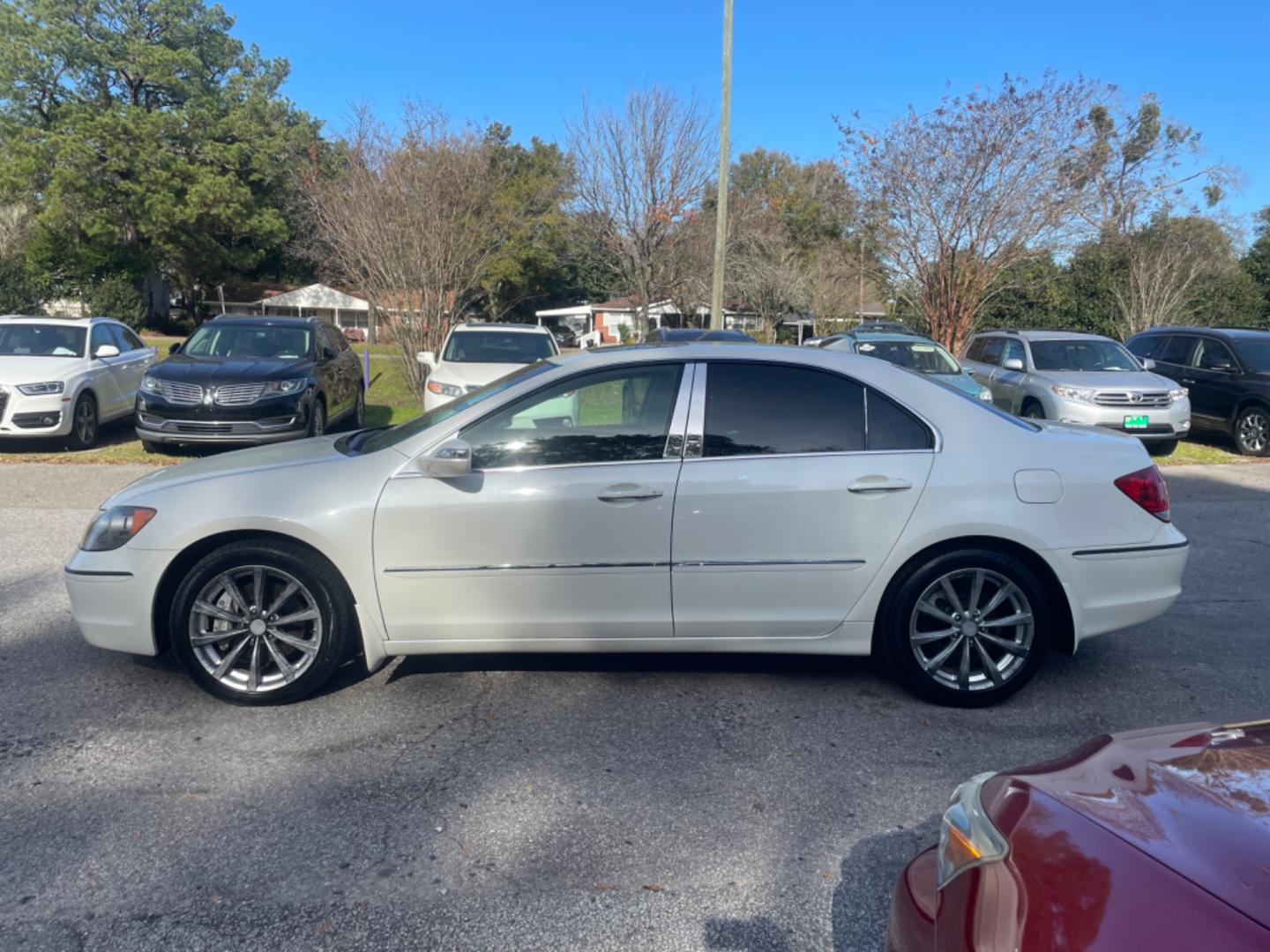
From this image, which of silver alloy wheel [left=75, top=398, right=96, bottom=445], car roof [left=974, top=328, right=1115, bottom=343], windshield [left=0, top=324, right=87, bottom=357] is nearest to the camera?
silver alloy wheel [left=75, top=398, right=96, bottom=445]

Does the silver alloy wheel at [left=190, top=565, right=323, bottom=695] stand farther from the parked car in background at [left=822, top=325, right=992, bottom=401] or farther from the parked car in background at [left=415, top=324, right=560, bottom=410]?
the parked car in background at [left=822, top=325, right=992, bottom=401]

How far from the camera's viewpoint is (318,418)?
11.6m

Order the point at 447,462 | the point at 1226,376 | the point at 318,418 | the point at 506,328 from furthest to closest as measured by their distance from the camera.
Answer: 1. the point at 1226,376
2. the point at 506,328
3. the point at 318,418
4. the point at 447,462

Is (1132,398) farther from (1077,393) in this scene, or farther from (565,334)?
(565,334)

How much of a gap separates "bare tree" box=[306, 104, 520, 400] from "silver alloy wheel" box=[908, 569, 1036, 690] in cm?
1302

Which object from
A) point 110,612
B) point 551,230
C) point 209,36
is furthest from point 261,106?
point 110,612

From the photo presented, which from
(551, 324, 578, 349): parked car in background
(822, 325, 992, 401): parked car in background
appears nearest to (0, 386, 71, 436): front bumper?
(822, 325, 992, 401): parked car in background

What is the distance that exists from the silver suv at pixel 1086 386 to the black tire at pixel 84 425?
40.3ft

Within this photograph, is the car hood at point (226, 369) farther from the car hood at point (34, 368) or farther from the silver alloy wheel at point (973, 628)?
the silver alloy wheel at point (973, 628)

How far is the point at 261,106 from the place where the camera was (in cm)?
4556

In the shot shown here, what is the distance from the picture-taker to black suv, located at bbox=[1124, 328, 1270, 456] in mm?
13125

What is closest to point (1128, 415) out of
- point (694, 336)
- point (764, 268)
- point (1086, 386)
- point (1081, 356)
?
point (1086, 386)

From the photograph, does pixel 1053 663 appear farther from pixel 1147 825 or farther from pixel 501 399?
pixel 1147 825

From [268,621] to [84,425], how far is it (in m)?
9.12
